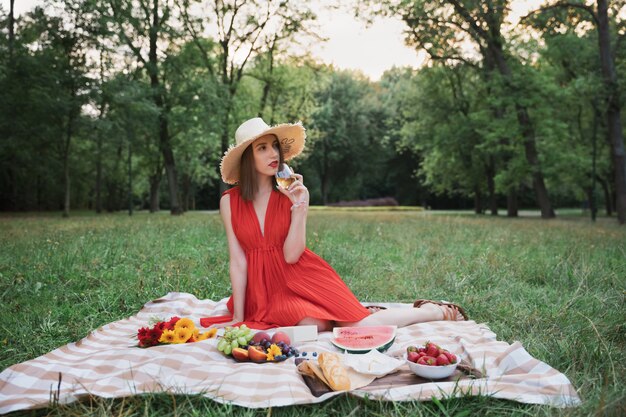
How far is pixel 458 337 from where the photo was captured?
333cm

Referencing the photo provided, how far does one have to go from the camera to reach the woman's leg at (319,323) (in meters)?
3.53

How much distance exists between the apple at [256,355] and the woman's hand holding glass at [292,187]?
118 cm

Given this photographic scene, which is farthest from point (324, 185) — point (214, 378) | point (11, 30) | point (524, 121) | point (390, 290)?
point (214, 378)

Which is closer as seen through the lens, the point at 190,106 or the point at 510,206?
the point at 190,106

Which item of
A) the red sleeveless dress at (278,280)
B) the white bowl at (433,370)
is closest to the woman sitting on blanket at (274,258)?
the red sleeveless dress at (278,280)

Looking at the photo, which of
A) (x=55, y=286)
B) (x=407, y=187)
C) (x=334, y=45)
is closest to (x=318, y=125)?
(x=407, y=187)

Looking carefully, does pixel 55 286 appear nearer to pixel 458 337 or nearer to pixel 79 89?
pixel 458 337

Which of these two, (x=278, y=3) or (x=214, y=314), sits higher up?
(x=278, y=3)

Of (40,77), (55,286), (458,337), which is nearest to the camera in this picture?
(458,337)

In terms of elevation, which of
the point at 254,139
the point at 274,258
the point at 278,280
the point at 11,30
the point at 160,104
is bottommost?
the point at 278,280

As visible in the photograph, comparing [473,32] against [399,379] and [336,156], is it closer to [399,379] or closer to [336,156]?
[399,379]

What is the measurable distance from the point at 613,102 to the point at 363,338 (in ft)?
47.7

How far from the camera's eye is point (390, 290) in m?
5.12

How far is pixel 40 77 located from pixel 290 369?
17.9m
